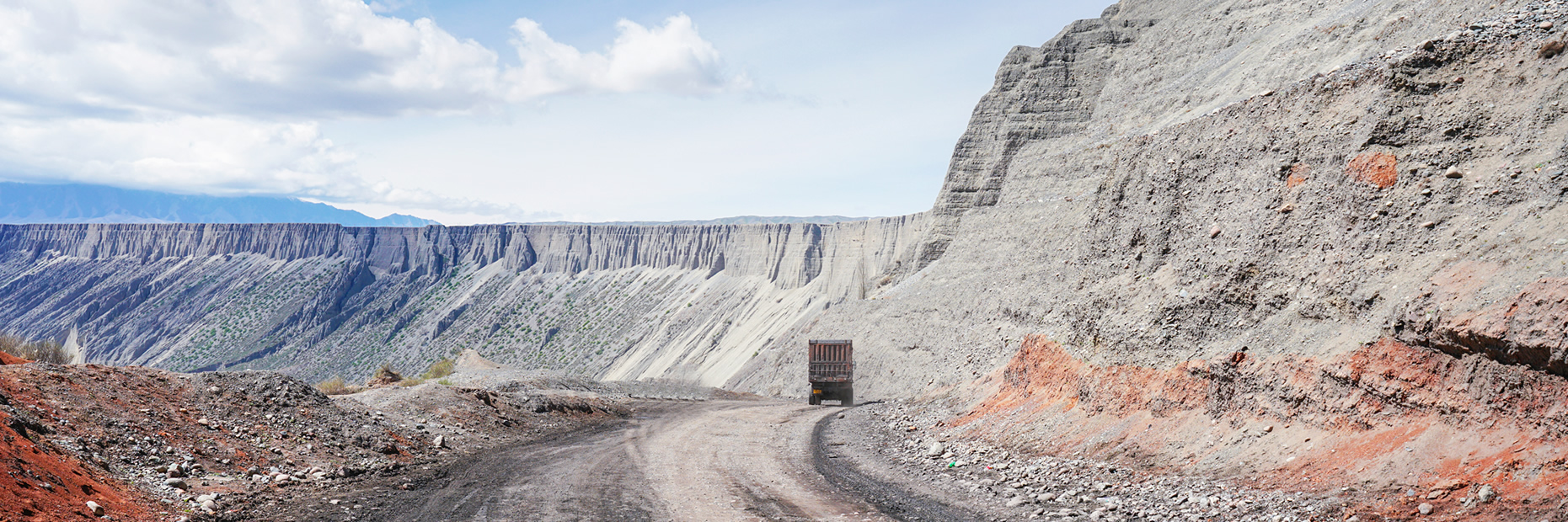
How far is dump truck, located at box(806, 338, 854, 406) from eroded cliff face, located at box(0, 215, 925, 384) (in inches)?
1097

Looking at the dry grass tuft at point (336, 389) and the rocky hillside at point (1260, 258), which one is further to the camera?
the dry grass tuft at point (336, 389)

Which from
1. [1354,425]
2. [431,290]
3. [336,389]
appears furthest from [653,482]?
[431,290]

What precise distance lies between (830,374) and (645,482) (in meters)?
18.0

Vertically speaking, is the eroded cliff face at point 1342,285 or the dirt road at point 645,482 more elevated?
the eroded cliff face at point 1342,285

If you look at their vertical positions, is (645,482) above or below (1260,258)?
below

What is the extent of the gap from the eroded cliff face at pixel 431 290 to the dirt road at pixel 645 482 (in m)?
40.0

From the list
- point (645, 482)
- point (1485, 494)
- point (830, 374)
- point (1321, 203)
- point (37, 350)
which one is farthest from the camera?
point (830, 374)

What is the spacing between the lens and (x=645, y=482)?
13.7 metres

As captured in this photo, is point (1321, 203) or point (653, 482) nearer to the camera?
point (1321, 203)

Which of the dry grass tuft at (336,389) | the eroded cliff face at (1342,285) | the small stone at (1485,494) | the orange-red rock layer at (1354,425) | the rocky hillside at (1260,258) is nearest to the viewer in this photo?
the small stone at (1485,494)

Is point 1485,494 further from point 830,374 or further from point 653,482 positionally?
point 830,374

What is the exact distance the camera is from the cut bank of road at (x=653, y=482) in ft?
37.4

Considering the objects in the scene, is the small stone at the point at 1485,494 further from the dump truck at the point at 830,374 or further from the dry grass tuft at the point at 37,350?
the dry grass tuft at the point at 37,350

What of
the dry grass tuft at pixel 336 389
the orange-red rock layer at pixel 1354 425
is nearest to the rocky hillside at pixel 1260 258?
the orange-red rock layer at pixel 1354 425
